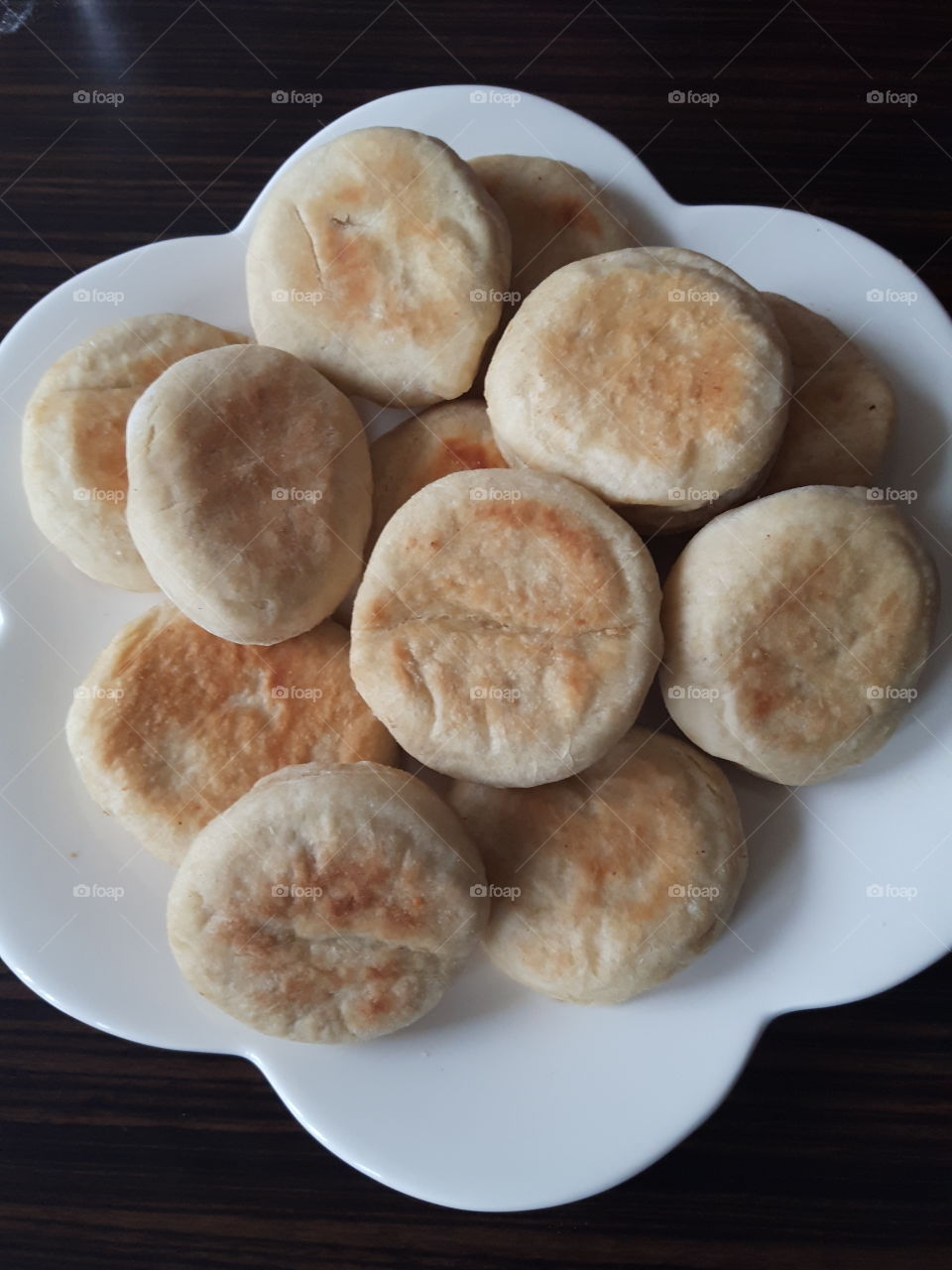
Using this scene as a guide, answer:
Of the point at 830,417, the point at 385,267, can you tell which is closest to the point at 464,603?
the point at 385,267

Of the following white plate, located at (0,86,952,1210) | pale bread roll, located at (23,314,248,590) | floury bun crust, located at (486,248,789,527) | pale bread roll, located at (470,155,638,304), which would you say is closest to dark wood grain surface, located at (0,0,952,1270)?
white plate, located at (0,86,952,1210)

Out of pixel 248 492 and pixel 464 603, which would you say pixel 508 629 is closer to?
pixel 464 603

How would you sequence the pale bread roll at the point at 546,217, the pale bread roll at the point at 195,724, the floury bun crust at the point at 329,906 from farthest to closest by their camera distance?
the pale bread roll at the point at 546,217 → the pale bread roll at the point at 195,724 → the floury bun crust at the point at 329,906

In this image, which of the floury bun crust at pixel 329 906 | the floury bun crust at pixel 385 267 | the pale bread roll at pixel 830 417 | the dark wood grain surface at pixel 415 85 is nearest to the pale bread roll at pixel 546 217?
the floury bun crust at pixel 385 267

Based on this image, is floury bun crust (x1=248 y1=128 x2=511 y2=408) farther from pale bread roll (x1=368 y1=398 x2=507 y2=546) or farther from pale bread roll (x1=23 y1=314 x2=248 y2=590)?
pale bread roll (x1=23 y1=314 x2=248 y2=590)

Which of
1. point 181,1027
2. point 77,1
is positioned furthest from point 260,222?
point 181,1027

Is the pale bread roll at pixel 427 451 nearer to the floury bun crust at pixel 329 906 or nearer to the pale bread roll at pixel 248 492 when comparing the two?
the pale bread roll at pixel 248 492
